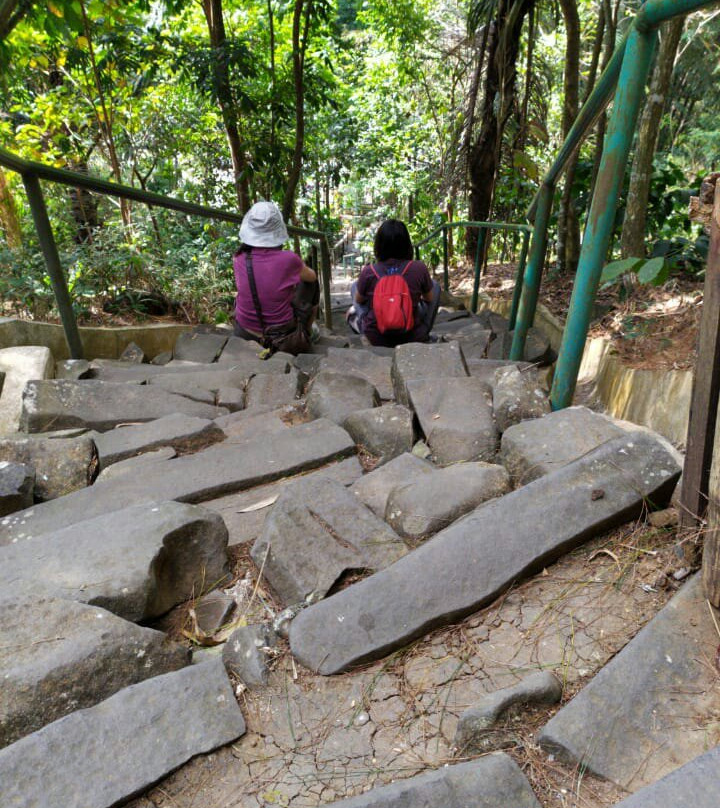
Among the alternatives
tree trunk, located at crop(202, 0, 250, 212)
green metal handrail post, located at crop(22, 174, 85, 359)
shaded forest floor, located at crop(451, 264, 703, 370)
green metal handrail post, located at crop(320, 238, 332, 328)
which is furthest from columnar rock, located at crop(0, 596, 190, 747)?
tree trunk, located at crop(202, 0, 250, 212)

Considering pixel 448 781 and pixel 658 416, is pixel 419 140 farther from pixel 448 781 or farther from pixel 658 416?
pixel 448 781

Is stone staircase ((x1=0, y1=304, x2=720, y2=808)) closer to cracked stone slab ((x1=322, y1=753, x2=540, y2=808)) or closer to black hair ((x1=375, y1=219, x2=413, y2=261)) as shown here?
cracked stone slab ((x1=322, y1=753, x2=540, y2=808))

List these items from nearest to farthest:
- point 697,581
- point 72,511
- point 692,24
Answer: point 697,581 < point 72,511 < point 692,24

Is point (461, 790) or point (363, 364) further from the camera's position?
point (363, 364)

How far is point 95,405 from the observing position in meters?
2.61

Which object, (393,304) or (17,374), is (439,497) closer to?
(17,374)

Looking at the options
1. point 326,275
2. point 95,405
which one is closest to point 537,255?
point 95,405

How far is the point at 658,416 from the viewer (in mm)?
2029

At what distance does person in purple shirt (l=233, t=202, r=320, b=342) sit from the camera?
4285 millimetres

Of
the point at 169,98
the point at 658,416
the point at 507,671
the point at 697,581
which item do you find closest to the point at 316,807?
the point at 507,671

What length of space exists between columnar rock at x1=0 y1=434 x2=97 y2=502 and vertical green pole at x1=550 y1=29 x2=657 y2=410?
5.12 ft

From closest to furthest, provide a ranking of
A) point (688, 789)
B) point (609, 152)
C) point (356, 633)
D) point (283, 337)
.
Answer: point (688, 789) → point (356, 633) → point (609, 152) → point (283, 337)

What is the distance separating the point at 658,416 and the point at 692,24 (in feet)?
39.8

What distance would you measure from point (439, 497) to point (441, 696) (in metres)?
0.56
